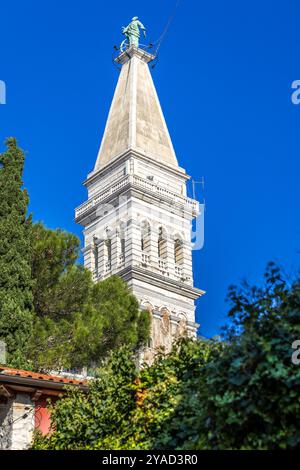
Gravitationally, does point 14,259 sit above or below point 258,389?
above

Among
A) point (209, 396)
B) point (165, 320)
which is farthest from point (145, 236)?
point (209, 396)

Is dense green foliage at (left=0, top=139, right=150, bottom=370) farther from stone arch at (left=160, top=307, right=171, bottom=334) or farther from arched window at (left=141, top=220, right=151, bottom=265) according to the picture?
arched window at (left=141, top=220, right=151, bottom=265)

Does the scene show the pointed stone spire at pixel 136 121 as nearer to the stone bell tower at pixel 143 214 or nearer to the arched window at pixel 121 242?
the stone bell tower at pixel 143 214

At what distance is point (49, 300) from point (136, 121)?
20.4m

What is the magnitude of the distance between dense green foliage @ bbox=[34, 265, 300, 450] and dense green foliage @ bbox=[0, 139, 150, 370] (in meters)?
7.61

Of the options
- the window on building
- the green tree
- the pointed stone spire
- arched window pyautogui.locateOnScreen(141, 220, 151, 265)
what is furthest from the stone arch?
the green tree

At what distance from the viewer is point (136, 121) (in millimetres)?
42719

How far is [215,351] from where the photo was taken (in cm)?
1065

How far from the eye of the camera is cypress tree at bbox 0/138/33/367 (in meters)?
20.9

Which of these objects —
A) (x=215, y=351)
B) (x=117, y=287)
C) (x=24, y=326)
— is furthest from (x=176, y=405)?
(x=117, y=287)

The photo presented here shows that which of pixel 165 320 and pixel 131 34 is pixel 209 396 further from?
pixel 131 34

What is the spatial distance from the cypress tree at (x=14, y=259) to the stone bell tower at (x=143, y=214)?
13502 millimetres
